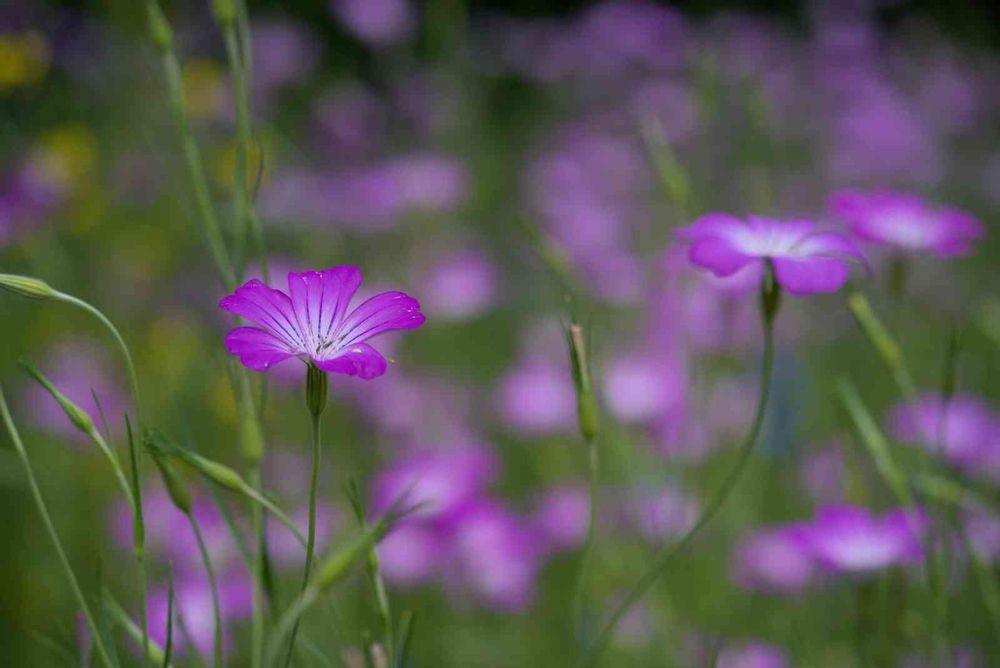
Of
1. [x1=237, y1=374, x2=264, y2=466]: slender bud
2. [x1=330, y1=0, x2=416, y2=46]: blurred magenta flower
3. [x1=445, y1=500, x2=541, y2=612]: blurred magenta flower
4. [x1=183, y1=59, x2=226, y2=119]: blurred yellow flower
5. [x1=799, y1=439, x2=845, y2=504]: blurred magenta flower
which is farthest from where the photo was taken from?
[x1=330, y1=0, x2=416, y2=46]: blurred magenta flower

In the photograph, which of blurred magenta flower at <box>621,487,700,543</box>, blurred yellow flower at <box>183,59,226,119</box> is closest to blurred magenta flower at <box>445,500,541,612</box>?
blurred magenta flower at <box>621,487,700,543</box>

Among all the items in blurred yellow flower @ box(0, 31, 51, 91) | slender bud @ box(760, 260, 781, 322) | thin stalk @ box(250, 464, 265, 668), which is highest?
blurred yellow flower @ box(0, 31, 51, 91)

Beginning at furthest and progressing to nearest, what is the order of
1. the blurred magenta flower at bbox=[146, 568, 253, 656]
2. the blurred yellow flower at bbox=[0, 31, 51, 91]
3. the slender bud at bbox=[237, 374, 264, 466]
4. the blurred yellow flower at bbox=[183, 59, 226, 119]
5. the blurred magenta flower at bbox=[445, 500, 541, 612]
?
the blurred yellow flower at bbox=[183, 59, 226, 119]
the blurred yellow flower at bbox=[0, 31, 51, 91]
the blurred magenta flower at bbox=[445, 500, 541, 612]
the blurred magenta flower at bbox=[146, 568, 253, 656]
the slender bud at bbox=[237, 374, 264, 466]

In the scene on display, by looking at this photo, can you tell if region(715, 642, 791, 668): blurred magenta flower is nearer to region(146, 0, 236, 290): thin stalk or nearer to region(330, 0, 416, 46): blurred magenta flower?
region(146, 0, 236, 290): thin stalk

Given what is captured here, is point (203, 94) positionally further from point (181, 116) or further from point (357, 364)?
point (357, 364)

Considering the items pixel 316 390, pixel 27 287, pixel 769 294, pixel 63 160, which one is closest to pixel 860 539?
pixel 769 294

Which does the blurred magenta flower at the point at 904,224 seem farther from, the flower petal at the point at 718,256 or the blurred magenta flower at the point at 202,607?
the blurred magenta flower at the point at 202,607
